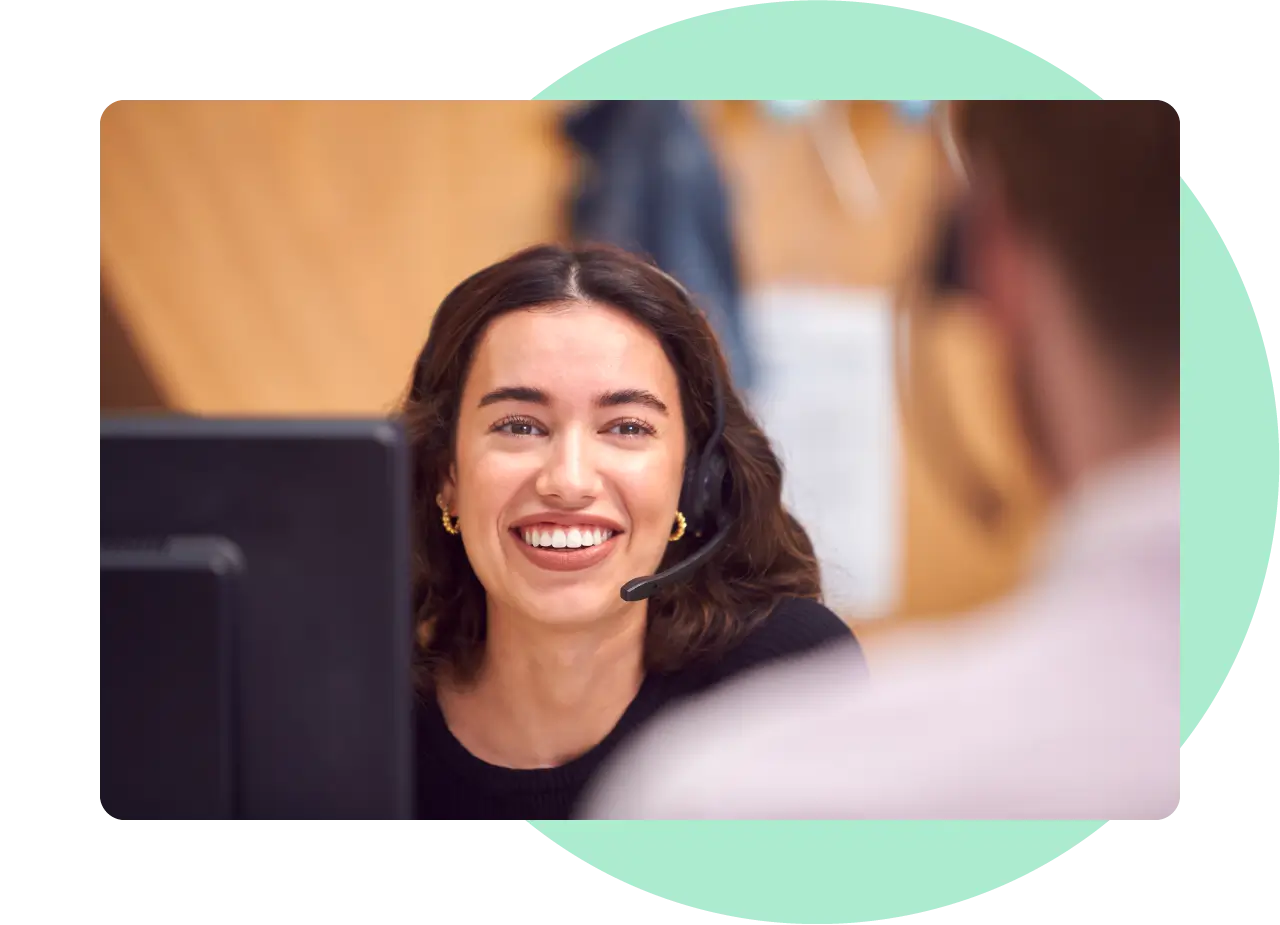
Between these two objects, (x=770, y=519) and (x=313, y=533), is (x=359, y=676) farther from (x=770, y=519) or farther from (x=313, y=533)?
(x=770, y=519)

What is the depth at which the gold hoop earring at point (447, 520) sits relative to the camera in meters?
1.61

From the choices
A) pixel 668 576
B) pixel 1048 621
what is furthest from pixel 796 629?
pixel 1048 621

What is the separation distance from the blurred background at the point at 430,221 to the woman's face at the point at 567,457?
0.12m

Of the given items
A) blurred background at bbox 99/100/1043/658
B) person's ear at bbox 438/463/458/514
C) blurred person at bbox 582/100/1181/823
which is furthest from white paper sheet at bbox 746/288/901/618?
person's ear at bbox 438/463/458/514

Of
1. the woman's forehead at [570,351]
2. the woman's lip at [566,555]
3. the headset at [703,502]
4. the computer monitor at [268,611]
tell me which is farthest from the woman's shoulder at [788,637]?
the computer monitor at [268,611]

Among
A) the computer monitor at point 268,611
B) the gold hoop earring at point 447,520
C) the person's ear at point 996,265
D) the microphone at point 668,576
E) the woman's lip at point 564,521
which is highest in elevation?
the person's ear at point 996,265

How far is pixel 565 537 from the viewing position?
5.15 ft

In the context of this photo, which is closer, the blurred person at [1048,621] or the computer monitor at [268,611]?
the computer monitor at [268,611]

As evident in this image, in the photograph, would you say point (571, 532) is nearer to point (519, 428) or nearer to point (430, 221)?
point (519, 428)

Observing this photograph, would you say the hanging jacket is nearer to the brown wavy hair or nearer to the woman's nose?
the brown wavy hair

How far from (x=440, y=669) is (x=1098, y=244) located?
39.8 inches

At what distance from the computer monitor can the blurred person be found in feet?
2.74

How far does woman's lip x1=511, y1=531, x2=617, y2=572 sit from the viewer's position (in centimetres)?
158

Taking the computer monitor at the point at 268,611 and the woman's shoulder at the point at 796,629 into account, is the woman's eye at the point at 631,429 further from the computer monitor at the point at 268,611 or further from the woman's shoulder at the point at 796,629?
the computer monitor at the point at 268,611
